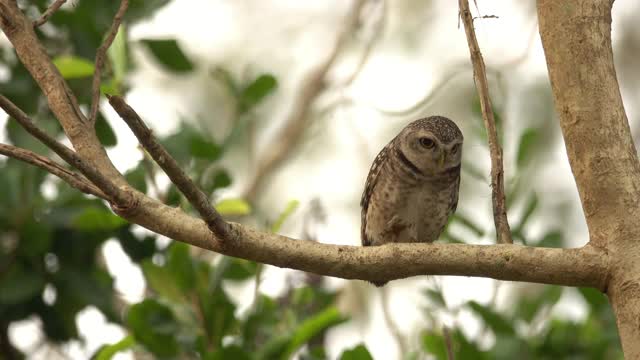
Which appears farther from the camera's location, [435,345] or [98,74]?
[435,345]

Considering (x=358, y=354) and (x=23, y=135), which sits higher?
(x=23, y=135)

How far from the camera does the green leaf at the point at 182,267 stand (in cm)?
469

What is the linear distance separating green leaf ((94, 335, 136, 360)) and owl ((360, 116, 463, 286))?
147cm

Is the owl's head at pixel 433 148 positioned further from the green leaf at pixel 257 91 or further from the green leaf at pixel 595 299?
the green leaf at pixel 595 299

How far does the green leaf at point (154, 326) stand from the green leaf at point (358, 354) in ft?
3.30

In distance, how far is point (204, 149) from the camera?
16.6 feet

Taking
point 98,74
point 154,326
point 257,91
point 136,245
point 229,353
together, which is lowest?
point 229,353

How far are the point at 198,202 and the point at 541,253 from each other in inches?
38.6

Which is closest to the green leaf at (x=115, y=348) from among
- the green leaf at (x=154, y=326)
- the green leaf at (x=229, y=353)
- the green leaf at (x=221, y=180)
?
the green leaf at (x=154, y=326)

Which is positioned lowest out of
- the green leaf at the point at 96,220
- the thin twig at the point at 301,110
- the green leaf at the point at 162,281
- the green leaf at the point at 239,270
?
the green leaf at the point at 162,281

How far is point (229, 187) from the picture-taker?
534 cm

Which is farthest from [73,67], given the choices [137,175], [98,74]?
[98,74]

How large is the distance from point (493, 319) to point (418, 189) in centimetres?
80

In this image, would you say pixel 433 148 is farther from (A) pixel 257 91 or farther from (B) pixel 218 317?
(B) pixel 218 317
